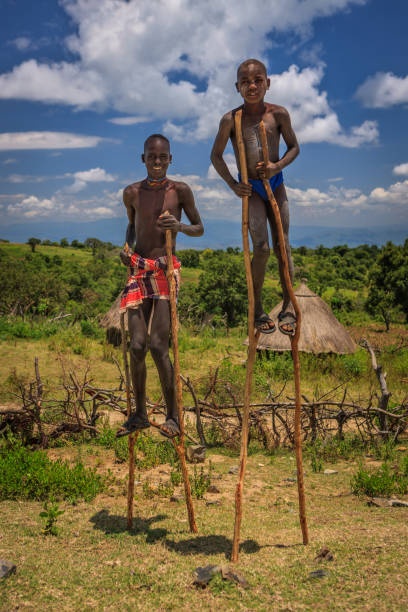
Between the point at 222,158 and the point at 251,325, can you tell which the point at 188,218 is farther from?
the point at 251,325

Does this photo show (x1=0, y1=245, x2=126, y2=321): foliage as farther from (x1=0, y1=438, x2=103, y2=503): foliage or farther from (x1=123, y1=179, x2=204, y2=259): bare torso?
(x1=123, y1=179, x2=204, y2=259): bare torso

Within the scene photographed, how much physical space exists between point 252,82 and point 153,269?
4.96ft

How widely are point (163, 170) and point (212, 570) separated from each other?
9.36 feet

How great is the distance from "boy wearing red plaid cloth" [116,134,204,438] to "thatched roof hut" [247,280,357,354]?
9366mm

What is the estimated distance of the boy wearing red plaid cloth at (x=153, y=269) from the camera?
13.0 ft

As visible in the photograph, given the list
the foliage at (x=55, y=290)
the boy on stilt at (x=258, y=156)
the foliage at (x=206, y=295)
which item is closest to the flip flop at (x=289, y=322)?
the boy on stilt at (x=258, y=156)

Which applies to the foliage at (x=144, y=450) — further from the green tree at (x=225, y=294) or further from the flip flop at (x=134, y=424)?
the green tree at (x=225, y=294)

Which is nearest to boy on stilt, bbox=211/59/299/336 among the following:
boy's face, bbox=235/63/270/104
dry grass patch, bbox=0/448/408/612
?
boy's face, bbox=235/63/270/104

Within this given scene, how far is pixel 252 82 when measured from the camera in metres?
3.55

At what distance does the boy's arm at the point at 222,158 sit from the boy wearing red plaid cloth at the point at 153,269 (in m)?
0.43

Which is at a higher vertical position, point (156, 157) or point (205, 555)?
point (156, 157)

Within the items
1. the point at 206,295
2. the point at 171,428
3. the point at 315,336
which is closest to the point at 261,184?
the point at 171,428

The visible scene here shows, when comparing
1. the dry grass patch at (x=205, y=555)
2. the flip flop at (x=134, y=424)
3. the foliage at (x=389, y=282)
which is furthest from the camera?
the foliage at (x=389, y=282)

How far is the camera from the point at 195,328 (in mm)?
19344
